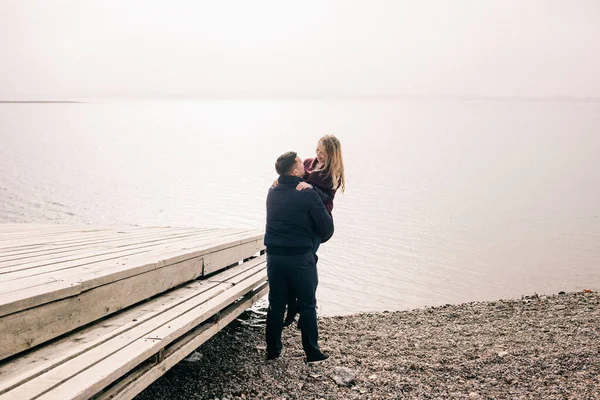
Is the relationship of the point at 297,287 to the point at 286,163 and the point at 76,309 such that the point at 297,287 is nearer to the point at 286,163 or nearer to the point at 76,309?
the point at 286,163

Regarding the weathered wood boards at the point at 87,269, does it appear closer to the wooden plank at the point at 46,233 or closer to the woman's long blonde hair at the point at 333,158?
the wooden plank at the point at 46,233

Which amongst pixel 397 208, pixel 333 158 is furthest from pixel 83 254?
pixel 397 208

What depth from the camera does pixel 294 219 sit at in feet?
17.2

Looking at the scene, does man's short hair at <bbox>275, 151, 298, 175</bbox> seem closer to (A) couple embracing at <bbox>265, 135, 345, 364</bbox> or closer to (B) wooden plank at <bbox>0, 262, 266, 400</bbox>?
(A) couple embracing at <bbox>265, 135, 345, 364</bbox>

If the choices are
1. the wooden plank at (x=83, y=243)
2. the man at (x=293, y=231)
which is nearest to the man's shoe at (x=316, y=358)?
the man at (x=293, y=231)

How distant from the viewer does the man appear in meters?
5.25

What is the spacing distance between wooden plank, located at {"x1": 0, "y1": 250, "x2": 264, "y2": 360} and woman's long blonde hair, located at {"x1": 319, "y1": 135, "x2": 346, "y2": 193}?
1.83 metres

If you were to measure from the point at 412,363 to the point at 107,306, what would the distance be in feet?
10.1

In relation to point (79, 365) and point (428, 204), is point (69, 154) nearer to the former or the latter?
point (428, 204)

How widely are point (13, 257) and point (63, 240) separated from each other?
142 cm

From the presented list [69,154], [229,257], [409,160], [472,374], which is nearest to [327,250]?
[229,257]

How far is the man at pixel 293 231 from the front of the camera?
17.2 ft

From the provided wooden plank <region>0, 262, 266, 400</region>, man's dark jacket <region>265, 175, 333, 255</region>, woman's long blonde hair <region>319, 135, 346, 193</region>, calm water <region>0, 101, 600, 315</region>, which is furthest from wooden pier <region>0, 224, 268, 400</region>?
calm water <region>0, 101, 600, 315</region>

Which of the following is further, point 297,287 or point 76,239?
point 76,239
